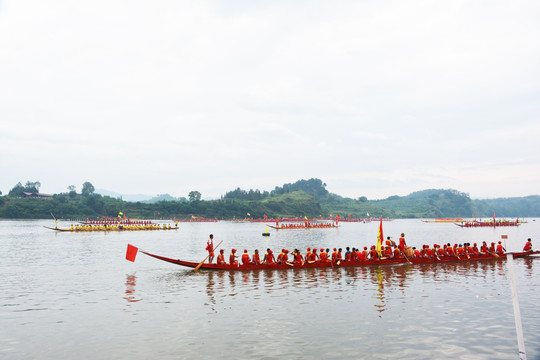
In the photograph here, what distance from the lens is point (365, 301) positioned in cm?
2131

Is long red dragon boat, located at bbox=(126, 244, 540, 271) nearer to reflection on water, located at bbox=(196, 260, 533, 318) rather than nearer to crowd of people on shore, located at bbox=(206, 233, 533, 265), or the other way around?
crowd of people on shore, located at bbox=(206, 233, 533, 265)

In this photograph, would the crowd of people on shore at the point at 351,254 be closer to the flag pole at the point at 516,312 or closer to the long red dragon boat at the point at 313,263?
the long red dragon boat at the point at 313,263

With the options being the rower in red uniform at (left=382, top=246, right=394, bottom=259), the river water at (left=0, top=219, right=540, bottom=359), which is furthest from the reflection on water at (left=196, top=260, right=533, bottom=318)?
the rower in red uniform at (left=382, top=246, right=394, bottom=259)

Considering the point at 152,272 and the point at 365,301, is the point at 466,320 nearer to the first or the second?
the point at 365,301

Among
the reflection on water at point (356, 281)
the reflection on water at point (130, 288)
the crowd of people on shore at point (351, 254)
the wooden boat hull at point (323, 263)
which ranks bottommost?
the reflection on water at point (130, 288)

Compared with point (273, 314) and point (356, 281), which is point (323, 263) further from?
point (273, 314)

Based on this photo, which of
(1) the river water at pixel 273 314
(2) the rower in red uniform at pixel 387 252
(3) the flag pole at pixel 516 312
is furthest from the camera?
(2) the rower in red uniform at pixel 387 252

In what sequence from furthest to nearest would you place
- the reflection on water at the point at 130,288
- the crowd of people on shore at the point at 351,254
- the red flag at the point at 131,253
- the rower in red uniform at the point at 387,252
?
the rower in red uniform at the point at 387,252, the crowd of people on shore at the point at 351,254, the red flag at the point at 131,253, the reflection on water at the point at 130,288

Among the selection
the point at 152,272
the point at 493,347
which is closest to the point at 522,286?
the point at 493,347

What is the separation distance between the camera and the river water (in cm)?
1427

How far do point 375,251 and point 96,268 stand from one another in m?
26.0

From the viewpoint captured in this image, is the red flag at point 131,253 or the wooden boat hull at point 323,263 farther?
the wooden boat hull at point 323,263

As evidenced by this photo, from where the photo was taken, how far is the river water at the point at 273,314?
46.8ft

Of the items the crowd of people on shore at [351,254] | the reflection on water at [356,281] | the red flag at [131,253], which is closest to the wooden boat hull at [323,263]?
the crowd of people on shore at [351,254]
